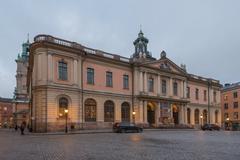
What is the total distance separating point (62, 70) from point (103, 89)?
330 inches

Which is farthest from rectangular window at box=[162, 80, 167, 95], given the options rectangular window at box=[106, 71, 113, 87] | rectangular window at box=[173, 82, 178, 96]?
rectangular window at box=[106, 71, 113, 87]

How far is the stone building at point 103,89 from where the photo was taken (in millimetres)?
Answer: 45406

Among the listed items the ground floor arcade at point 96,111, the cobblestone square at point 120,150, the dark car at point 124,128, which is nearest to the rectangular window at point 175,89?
the ground floor arcade at point 96,111

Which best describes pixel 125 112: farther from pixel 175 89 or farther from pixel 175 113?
pixel 175 113

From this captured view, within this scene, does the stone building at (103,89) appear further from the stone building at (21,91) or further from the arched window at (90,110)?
the stone building at (21,91)

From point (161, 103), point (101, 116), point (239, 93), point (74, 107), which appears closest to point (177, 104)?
point (161, 103)

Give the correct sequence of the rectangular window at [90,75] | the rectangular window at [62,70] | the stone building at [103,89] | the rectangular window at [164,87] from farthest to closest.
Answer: the rectangular window at [164,87]
the rectangular window at [90,75]
the rectangular window at [62,70]
the stone building at [103,89]

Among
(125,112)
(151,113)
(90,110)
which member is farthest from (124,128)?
(151,113)

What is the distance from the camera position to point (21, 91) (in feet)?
354

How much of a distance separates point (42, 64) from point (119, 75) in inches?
588

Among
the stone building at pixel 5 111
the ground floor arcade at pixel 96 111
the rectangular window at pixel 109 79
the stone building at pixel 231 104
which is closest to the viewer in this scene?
the ground floor arcade at pixel 96 111

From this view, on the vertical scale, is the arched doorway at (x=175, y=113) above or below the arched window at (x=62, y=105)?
below

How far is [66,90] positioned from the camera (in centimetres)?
4697

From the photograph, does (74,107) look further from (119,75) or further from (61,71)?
(119,75)
